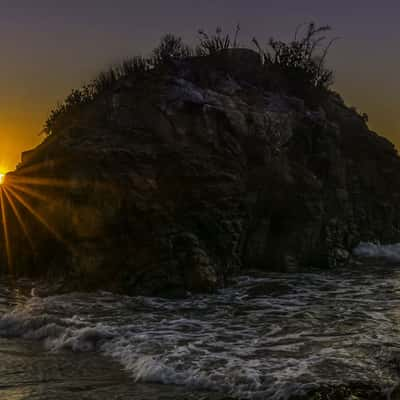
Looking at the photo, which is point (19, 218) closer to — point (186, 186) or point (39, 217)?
point (39, 217)

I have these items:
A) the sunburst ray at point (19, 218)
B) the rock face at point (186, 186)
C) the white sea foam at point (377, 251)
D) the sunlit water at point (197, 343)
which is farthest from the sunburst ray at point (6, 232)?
the white sea foam at point (377, 251)

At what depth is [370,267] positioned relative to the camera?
47.2 feet

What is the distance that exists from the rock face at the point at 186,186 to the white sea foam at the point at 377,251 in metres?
0.40

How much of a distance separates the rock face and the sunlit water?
128 cm

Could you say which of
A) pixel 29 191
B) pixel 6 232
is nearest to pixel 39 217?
pixel 29 191

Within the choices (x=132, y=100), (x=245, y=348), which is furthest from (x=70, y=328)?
(x=132, y=100)

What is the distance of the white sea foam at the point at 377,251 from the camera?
16.7 metres

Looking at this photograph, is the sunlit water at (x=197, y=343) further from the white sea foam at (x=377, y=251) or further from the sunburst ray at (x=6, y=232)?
the white sea foam at (x=377, y=251)

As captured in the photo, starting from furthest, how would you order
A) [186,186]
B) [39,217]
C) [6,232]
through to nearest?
[6,232] < [39,217] < [186,186]

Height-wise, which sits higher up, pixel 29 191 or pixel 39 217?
pixel 29 191

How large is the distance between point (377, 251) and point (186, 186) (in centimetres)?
830

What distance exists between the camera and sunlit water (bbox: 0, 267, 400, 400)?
5.23m

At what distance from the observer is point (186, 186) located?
39.5ft

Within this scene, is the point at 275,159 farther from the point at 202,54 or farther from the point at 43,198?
the point at 43,198
